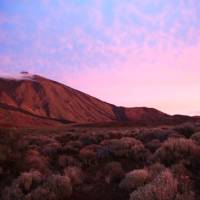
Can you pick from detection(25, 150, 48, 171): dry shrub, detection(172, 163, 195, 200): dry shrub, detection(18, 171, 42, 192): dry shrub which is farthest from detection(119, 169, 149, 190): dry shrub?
detection(25, 150, 48, 171): dry shrub

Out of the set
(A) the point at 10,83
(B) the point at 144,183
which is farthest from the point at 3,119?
(B) the point at 144,183

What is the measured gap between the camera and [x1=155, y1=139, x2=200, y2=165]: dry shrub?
9.66 meters

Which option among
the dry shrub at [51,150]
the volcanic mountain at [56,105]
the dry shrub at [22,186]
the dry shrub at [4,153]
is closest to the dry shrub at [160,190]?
the dry shrub at [22,186]

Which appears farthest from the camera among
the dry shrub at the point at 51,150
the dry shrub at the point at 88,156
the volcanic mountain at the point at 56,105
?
the volcanic mountain at the point at 56,105

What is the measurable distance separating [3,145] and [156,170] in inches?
240

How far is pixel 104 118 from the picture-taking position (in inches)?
4673

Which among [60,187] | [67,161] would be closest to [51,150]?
[67,161]

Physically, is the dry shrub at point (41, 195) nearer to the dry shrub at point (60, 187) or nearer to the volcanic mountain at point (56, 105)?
the dry shrub at point (60, 187)

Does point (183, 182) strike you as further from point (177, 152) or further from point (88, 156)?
point (88, 156)

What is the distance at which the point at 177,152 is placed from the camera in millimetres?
9906

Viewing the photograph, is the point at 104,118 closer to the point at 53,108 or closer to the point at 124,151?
the point at 53,108

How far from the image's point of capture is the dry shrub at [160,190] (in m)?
6.93

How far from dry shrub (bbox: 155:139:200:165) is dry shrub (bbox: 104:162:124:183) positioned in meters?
1.16

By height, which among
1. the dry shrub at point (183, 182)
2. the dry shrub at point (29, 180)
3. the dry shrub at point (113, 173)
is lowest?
the dry shrub at point (29, 180)
